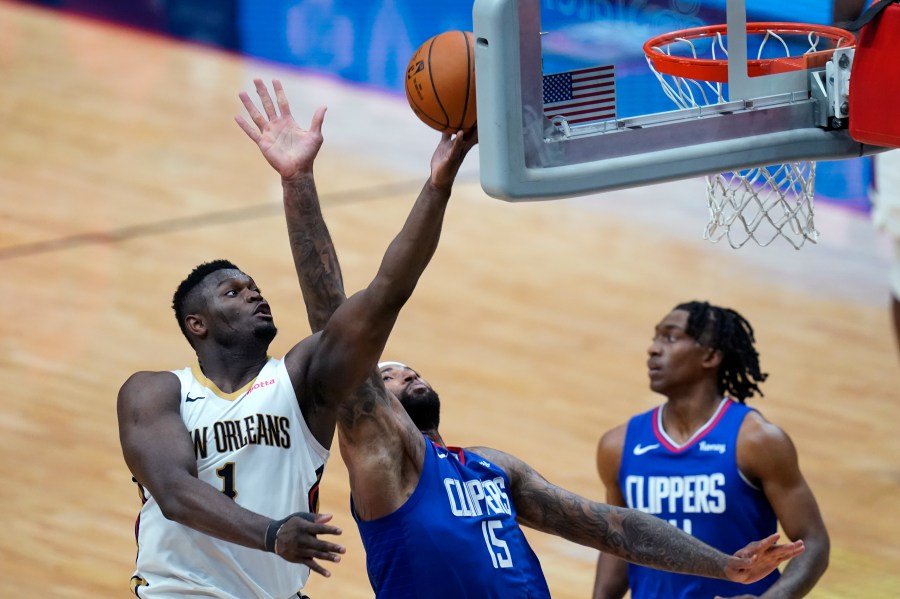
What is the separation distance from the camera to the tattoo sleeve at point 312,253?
180 inches

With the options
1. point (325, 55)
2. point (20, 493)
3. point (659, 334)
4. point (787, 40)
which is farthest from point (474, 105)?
point (325, 55)

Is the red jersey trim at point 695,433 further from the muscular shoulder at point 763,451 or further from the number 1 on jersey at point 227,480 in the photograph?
the number 1 on jersey at point 227,480

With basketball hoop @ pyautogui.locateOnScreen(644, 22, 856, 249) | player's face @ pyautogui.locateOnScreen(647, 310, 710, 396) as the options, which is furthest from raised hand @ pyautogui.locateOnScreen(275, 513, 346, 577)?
player's face @ pyautogui.locateOnScreen(647, 310, 710, 396)

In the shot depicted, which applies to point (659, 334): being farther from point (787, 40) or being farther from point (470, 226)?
point (470, 226)

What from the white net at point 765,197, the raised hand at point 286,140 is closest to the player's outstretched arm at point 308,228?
the raised hand at point 286,140

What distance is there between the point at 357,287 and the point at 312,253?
16.5 feet

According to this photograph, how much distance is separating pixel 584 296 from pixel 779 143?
5537 millimetres

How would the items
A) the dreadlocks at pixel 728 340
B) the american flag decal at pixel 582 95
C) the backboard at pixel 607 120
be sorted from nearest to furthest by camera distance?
the backboard at pixel 607 120 < the american flag decal at pixel 582 95 < the dreadlocks at pixel 728 340

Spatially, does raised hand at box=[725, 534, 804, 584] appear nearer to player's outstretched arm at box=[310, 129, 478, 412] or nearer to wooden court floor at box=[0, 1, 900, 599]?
player's outstretched arm at box=[310, 129, 478, 412]

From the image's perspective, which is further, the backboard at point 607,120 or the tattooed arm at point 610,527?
the tattooed arm at point 610,527

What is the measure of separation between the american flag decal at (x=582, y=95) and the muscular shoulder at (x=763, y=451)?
5.63 feet

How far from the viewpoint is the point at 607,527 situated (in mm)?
4941

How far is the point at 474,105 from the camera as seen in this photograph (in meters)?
4.23

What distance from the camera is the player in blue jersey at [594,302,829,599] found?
5453 millimetres
